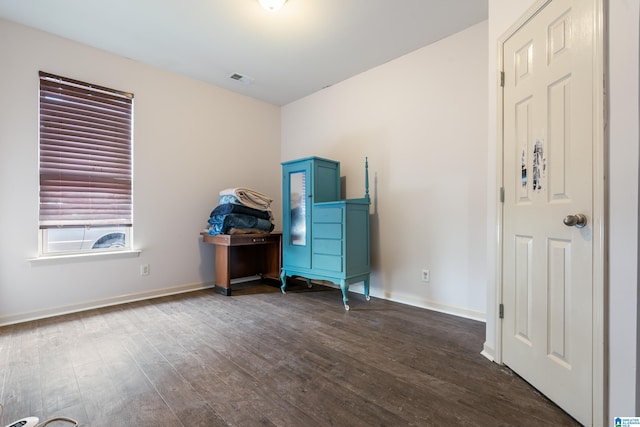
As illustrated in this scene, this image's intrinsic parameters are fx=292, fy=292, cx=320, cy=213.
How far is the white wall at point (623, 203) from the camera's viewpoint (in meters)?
1.08

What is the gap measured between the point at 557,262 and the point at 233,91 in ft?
13.4

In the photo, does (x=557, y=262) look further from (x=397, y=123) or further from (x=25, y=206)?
(x=25, y=206)

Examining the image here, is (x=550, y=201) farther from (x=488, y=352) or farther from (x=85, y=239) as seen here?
(x=85, y=239)

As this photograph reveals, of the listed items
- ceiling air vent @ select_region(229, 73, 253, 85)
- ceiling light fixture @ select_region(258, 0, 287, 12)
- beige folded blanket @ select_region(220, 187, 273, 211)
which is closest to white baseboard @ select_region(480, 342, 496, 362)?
beige folded blanket @ select_region(220, 187, 273, 211)

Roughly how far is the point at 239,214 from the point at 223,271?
0.72 m

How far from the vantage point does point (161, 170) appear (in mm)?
3484

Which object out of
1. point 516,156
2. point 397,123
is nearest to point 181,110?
point 397,123

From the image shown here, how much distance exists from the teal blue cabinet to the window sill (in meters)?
1.70

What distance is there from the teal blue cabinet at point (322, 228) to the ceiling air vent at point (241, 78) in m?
1.23

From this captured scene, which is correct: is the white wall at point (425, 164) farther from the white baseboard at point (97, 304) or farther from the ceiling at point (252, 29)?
the white baseboard at point (97, 304)

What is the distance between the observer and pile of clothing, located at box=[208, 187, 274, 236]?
3.51 meters

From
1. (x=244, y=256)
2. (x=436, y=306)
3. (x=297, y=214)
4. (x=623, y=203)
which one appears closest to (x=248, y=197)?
(x=297, y=214)

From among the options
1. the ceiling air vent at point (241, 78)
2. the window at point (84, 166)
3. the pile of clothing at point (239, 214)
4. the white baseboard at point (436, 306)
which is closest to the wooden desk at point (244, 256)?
the pile of clothing at point (239, 214)

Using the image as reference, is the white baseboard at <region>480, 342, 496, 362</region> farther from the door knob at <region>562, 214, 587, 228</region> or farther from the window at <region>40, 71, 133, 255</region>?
the window at <region>40, 71, 133, 255</region>
